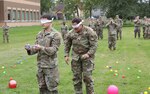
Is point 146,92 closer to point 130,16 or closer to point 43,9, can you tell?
point 130,16

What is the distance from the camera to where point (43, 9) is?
4208 inches

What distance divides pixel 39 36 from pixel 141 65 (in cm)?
753

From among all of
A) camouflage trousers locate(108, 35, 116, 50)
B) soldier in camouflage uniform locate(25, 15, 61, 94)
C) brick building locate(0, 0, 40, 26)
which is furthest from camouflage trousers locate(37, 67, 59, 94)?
brick building locate(0, 0, 40, 26)

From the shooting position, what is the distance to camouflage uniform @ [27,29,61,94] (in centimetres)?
670

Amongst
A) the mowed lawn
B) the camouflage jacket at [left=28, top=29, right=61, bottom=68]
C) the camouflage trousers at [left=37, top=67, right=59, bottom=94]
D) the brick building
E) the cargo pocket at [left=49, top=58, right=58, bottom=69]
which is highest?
the brick building

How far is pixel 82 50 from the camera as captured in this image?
752 centimetres

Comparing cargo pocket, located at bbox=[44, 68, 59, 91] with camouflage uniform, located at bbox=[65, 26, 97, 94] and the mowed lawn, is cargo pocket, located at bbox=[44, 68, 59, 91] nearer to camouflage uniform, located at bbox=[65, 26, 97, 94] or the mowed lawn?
camouflage uniform, located at bbox=[65, 26, 97, 94]

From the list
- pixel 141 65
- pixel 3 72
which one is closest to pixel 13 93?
pixel 3 72

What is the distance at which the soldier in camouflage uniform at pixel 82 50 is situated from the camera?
24.3 feet

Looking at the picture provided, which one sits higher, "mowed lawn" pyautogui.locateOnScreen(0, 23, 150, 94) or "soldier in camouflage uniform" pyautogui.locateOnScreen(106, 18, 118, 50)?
"soldier in camouflage uniform" pyautogui.locateOnScreen(106, 18, 118, 50)

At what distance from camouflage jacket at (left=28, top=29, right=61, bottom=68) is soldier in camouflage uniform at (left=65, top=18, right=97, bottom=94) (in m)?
0.80

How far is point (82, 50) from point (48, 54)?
44.5 inches

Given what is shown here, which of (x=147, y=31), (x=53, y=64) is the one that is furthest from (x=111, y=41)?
(x=53, y=64)

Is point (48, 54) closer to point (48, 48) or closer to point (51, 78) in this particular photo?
point (48, 48)
